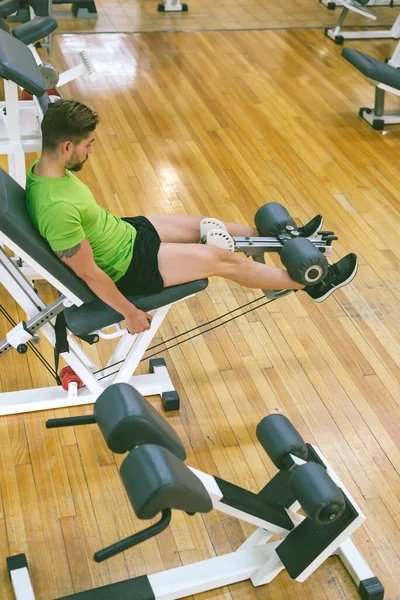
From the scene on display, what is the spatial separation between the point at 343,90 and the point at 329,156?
3.08 ft

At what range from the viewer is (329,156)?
411 centimetres

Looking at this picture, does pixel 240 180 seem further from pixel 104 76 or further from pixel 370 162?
pixel 104 76

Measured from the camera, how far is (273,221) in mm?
2625

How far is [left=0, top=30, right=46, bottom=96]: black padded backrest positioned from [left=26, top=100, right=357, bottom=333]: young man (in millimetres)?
362

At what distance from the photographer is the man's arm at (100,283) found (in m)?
2.06

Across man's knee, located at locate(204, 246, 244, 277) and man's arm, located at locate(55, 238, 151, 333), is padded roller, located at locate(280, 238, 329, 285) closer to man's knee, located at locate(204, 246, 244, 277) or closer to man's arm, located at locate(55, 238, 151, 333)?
man's knee, located at locate(204, 246, 244, 277)

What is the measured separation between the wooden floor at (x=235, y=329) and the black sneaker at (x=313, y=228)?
0.41m

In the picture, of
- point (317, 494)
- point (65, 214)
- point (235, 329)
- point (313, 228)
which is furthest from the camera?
point (235, 329)

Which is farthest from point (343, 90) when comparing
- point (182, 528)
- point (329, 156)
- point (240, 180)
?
point (182, 528)

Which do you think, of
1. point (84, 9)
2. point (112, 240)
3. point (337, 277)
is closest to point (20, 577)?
point (112, 240)

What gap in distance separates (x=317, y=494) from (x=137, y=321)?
78 centimetres

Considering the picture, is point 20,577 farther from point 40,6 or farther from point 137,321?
point 40,6

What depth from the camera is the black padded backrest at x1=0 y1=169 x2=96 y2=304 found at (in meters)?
1.98

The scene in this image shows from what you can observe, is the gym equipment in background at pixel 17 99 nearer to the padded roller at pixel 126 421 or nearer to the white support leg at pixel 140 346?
the white support leg at pixel 140 346
